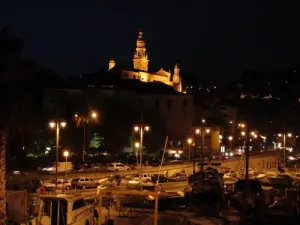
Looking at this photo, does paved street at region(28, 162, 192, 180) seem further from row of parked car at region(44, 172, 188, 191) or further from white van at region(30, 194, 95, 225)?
white van at region(30, 194, 95, 225)

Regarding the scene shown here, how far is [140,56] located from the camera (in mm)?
104562

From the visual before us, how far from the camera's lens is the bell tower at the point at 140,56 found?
103m

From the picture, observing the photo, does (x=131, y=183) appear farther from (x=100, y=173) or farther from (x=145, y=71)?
(x=145, y=71)

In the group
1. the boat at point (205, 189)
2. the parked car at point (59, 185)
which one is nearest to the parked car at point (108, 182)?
the parked car at point (59, 185)

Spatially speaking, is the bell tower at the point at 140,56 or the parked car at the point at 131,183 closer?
the parked car at the point at 131,183

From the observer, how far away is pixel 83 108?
181 ft

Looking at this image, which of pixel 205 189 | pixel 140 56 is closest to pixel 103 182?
pixel 205 189

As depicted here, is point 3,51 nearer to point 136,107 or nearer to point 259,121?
point 136,107

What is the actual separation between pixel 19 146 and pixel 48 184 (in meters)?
10.3

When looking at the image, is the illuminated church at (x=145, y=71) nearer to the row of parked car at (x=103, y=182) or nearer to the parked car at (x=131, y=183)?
the row of parked car at (x=103, y=182)

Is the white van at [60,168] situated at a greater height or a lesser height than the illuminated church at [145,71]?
lesser

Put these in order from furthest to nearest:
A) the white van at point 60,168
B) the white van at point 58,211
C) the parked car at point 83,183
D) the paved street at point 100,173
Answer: the white van at point 60,168, the paved street at point 100,173, the parked car at point 83,183, the white van at point 58,211

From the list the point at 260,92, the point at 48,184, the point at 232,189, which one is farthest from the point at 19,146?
the point at 260,92

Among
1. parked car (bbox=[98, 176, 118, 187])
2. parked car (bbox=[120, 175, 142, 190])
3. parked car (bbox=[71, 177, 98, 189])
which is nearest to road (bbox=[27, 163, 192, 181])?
parked car (bbox=[98, 176, 118, 187])
